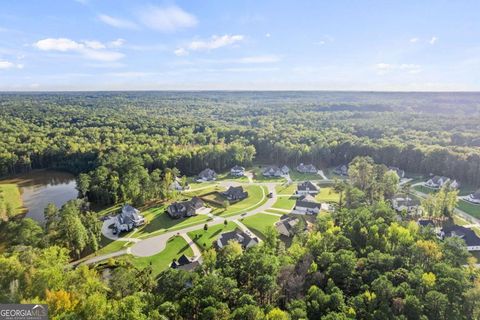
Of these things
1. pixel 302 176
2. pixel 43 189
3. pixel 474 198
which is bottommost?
pixel 43 189

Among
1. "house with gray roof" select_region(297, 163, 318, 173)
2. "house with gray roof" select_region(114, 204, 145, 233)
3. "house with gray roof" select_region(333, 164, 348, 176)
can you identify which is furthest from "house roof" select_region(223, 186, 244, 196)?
"house with gray roof" select_region(333, 164, 348, 176)

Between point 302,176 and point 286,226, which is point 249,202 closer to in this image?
point 286,226

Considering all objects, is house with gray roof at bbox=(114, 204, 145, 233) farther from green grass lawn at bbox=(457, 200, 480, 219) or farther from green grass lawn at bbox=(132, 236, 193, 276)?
green grass lawn at bbox=(457, 200, 480, 219)

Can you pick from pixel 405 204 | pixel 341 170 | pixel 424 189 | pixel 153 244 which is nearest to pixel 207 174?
pixel 341 170

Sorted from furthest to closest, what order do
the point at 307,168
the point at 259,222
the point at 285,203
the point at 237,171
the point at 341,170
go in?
the point at 307,168, the point at 341,170, the point at 237,171, the point at 285,203, the point at 259,222

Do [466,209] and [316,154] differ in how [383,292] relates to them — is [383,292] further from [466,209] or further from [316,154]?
[316,154]

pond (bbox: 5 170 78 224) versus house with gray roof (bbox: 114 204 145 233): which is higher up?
house with gray roof (bbox: 114 204 145 233)

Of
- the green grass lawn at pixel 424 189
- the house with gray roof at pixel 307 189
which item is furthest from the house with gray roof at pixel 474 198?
the house with gray roof at pixel 307 189
